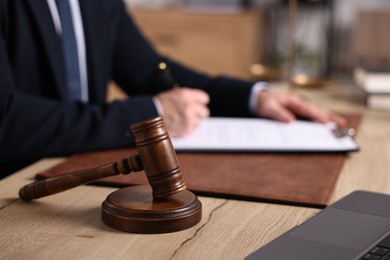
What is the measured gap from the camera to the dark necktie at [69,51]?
158 cm

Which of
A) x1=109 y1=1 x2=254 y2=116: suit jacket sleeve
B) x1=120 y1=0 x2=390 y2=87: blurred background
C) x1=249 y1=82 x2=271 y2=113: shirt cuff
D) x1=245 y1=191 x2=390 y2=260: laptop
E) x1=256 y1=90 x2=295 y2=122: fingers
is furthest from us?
x1=120 y1=0 x2=390 y2=87: blurred background

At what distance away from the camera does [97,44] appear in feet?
5.66

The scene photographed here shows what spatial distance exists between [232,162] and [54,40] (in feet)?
1.82

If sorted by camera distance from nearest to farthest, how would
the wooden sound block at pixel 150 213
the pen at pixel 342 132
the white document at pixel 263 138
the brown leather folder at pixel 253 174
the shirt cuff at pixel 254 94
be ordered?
the wooden sound block at pixel 150 213 → the brown leather folder at pixel 253 174 → the white document at pixel 263 138 → the pen at pixel 342 132 → the shirt cuff at pixel 254 94

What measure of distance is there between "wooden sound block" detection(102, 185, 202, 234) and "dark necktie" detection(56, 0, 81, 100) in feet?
2.58

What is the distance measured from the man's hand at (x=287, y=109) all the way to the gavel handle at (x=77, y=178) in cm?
75

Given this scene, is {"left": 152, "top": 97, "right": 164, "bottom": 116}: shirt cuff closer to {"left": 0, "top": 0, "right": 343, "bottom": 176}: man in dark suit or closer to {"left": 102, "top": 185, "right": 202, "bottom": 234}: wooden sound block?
{"left": 0, "top": 0, "right": 343, "bottom": 176}: man in dark suit

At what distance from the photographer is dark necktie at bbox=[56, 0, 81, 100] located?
5.19 feet

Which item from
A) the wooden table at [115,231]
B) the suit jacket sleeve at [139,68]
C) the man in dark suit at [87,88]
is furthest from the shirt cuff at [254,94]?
the wooden table at [115,231]

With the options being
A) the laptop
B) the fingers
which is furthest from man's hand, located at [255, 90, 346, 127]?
the laptop

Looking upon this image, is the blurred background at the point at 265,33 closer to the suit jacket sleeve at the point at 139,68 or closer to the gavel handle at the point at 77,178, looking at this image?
the suit jacket sleeve at the point at 139,68

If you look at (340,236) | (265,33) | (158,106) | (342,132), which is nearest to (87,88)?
(158,106)

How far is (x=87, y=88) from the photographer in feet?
5.72

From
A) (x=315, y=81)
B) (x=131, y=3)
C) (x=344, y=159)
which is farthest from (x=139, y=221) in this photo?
(x=131, y=3)
